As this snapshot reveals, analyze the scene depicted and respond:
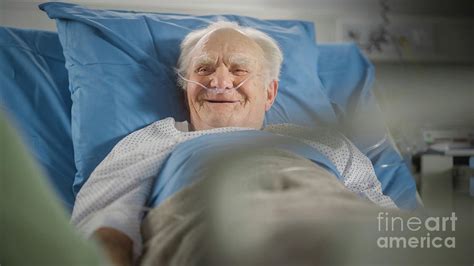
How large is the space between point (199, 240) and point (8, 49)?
63 cm

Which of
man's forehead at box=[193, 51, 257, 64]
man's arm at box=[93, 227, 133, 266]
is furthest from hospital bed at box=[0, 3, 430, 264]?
man's arm at box=[93, 227, 133, 266]

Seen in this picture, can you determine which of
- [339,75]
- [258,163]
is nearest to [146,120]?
[258,163]

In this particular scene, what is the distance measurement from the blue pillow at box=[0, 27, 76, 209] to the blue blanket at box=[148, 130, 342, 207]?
0.87ft

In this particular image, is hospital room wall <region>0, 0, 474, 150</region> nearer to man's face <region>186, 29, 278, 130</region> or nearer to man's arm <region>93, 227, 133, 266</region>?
man's face <region>186, 29, 278, 130</region>

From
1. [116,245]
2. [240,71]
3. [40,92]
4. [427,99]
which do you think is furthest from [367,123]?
[40,92]

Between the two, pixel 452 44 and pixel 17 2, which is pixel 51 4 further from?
pixel 452 44

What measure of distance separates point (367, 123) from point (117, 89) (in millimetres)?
489

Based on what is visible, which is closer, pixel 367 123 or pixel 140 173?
pixel 140 173

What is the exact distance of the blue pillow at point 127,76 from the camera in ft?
3.06

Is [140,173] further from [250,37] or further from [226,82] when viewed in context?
[250,37]

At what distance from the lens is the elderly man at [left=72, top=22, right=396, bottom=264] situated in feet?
2.13

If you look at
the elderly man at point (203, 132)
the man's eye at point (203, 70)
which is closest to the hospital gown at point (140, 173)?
the elderly man at point (203, 132)

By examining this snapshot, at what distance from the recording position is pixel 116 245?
61 centimetres

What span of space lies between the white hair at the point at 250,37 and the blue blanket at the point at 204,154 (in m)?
0.28
